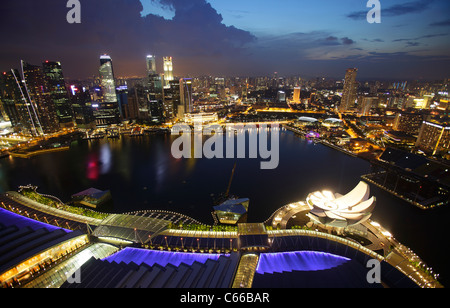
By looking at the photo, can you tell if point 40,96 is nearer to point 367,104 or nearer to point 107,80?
point 107,80

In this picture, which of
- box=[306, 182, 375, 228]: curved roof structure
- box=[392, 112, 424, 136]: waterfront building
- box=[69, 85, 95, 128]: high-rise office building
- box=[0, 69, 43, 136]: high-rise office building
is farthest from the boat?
box=[392, 112, 424, 136]: waterfront building

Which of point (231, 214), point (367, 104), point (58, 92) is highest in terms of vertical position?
point (58, 92)

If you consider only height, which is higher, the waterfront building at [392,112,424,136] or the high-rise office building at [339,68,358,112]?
the high-rise office building at [339,68,358,112]

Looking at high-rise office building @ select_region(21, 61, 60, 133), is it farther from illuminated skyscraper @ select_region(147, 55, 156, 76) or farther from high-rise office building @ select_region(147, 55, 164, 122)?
illuminated skyscraper @ select_region(147, 55, 156, 76)

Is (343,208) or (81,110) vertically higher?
(81,110)

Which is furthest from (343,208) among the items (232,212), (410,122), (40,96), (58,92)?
(58,92)
